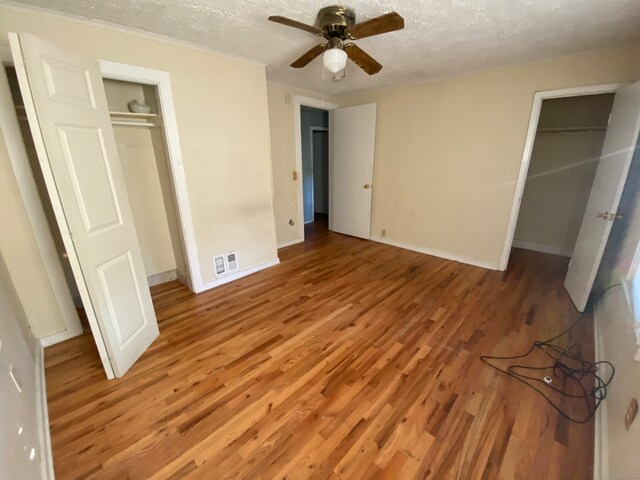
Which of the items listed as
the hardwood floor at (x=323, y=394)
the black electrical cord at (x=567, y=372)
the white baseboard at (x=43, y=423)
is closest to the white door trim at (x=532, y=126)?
the hardwood floor at (x=323, y=394)

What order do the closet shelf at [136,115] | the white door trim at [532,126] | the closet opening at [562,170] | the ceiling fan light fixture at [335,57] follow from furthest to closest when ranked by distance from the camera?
the closet opening at [562,170], the white door trim at [532,126], the closet shelf at [136,115], the ceiling fan light fixture at [335,57]

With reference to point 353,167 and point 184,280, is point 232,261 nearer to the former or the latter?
point 184,280

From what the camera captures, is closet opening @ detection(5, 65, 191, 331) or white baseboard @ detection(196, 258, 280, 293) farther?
white baseboard @ detection(196, 258, 280, 293)

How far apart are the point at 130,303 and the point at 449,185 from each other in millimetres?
3721

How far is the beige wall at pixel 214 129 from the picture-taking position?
2.01 meters

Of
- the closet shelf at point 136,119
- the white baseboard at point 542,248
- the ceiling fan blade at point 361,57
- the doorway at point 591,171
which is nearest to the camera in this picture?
the ceiling fan blade at point 361,57

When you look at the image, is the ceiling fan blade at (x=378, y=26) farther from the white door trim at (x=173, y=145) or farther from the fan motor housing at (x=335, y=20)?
the white door trim at (x=173, y=145)

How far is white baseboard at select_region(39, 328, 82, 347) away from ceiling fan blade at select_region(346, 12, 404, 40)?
3.11 metres

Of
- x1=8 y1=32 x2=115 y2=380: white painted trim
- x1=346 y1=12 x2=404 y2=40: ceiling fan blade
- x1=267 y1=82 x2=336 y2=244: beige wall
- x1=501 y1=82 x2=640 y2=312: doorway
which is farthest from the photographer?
x1=267 y1=82 x2=336 y2=244: beige wall

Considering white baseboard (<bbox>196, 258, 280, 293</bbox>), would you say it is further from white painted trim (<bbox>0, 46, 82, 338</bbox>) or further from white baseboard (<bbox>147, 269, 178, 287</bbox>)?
white painted trim (<bbox>0, 46, 82, 338</bbox>)

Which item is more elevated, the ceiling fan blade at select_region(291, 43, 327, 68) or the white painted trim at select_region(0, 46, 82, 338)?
the ceiling fan blade at select_region(291, 43, 327, 68)

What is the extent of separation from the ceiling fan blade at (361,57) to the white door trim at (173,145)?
1597 millimetres

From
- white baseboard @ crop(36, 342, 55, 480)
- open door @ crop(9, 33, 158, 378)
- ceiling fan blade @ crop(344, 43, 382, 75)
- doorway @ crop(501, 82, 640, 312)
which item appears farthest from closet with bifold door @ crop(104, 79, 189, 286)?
doorway @ crop(501, 82, 640, 312)

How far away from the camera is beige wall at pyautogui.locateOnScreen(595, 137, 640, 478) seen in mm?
1116
